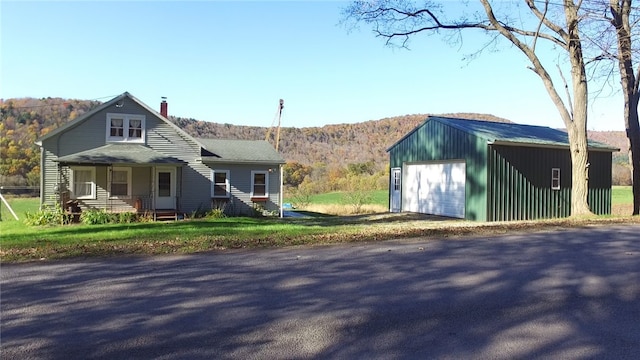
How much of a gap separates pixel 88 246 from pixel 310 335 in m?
7.49

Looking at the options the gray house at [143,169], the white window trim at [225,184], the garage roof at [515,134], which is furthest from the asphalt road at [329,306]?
the white window trim at [225,184]

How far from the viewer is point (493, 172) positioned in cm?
1733

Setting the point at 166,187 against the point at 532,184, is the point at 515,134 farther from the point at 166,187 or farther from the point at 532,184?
the point at 166,187

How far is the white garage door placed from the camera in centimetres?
1888

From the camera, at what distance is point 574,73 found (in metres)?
17.5

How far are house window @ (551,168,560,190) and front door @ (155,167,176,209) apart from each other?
622 inches

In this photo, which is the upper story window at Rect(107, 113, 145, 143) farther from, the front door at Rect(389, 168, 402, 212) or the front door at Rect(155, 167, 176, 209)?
the front door at Rect(389, 168, 402, 212)

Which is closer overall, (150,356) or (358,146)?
(150,356)

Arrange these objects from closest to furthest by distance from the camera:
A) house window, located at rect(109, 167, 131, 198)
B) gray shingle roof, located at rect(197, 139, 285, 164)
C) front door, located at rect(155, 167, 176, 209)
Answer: house window, located at rect(109, 167, 131, 198) → front door, located at rect(155, 167, 176, 209) → gray shingle roof, located at rect(197, 139, 285, 164)

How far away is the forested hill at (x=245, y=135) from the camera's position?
3741 cm

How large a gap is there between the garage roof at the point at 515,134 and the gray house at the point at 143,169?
8.59 m

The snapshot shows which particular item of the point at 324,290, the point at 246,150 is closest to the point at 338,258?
the point at 324,290

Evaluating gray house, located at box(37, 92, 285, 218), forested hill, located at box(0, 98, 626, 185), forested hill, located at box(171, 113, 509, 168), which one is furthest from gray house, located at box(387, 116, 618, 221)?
forested hill, located at box(171, 113, 509, 168)

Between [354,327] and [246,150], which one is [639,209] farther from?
[354,327]
